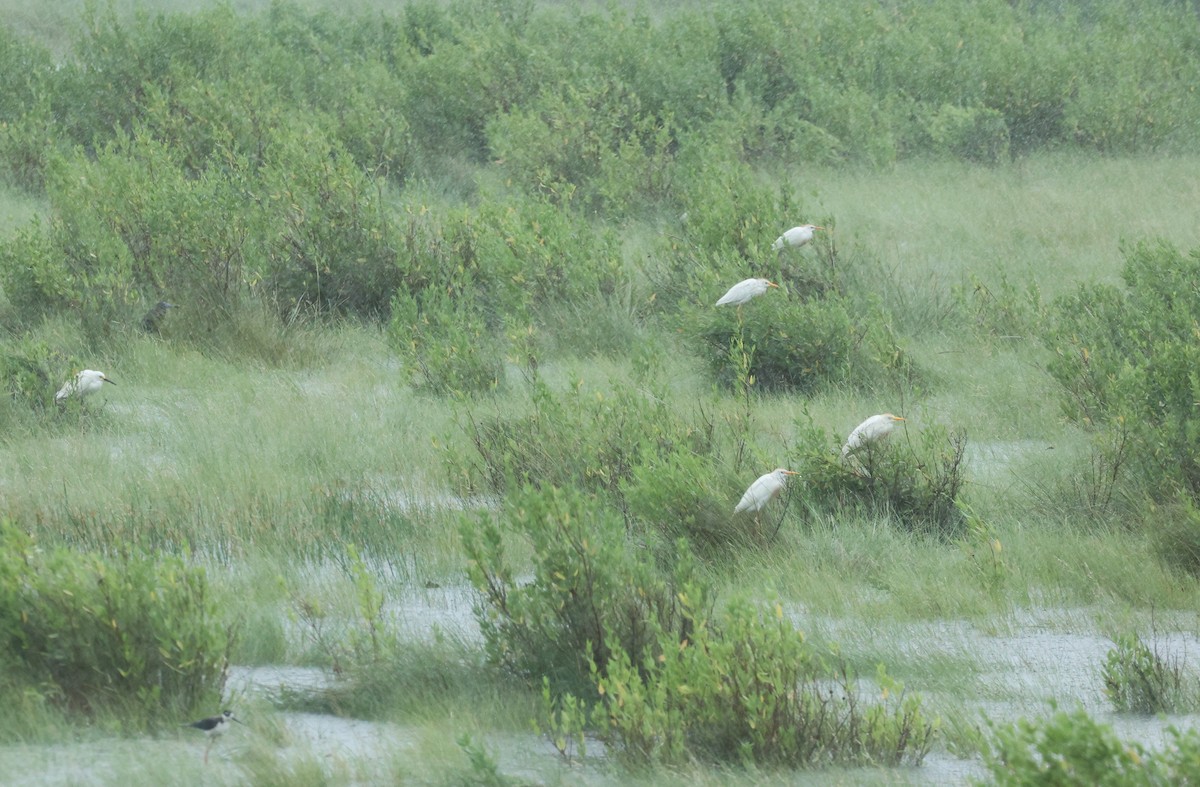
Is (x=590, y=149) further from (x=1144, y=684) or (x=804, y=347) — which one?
(x=1144, y=684)

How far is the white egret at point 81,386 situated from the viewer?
702cm

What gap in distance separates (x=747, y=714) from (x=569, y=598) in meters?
0.77

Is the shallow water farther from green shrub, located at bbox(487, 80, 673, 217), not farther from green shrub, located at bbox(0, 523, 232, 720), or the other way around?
green shrub, located at bbox(487, 80, 673, 217)

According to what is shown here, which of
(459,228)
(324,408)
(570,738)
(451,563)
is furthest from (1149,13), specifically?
(570,738)

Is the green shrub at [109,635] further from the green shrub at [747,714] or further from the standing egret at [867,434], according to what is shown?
the standing egret at [867,434]

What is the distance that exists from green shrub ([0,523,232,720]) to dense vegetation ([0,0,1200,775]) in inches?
0.5

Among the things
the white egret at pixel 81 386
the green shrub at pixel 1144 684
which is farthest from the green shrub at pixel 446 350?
the green shrub at pixel 1144 684

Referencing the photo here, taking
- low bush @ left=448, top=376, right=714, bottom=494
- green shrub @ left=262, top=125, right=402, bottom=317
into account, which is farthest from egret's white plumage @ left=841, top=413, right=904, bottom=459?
green shrub @ left=262, top=125, right=402, bottom=317

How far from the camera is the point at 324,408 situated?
7.23 m

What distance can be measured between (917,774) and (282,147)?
834cm

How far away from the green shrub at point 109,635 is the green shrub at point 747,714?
1166mm

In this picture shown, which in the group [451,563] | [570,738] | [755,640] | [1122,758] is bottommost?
[451,563]

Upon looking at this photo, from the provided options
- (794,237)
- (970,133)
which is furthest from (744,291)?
(970,133)

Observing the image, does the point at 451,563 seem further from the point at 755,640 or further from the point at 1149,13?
the point at 1149,13
